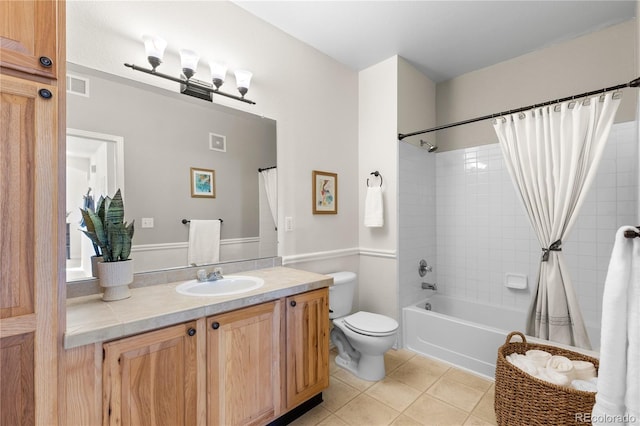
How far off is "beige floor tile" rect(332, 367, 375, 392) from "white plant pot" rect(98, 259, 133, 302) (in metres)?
1.58

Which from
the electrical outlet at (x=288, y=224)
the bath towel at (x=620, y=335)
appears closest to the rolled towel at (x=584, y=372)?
the bath towel at (x=620, y=335)

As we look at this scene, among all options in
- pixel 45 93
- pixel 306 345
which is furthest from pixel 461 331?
pixel 45 93

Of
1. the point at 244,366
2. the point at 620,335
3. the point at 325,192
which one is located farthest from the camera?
the point at 325,192

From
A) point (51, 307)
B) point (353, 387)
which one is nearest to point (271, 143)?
point (51, 307)

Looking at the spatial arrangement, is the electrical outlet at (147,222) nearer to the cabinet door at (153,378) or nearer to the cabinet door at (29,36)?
the cabinet door at (153,378)

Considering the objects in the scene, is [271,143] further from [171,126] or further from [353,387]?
[353,387]

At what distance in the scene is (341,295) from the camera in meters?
2.39

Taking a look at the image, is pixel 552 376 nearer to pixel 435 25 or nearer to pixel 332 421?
pixel 332 421

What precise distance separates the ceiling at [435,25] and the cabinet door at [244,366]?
6.67ft

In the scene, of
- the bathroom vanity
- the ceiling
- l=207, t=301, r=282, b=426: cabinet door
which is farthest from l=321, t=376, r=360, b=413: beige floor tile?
the ceiling

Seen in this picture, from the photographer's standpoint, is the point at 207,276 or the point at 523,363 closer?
the point at 523,363

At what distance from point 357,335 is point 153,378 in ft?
4.41

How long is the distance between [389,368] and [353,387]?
391 millimetres

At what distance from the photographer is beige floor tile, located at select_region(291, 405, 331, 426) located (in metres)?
1.69
